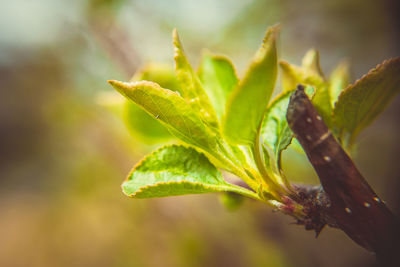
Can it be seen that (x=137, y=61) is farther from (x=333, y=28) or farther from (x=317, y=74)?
(x=333, y=28)

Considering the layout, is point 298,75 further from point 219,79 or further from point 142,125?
point 142,125

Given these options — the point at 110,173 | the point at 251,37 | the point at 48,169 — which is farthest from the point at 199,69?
the point at 48,169

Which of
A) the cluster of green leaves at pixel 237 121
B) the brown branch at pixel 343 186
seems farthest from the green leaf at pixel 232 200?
the brown branch at pixel 343 186

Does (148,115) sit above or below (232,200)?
above

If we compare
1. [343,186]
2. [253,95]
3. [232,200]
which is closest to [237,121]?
[253,95]

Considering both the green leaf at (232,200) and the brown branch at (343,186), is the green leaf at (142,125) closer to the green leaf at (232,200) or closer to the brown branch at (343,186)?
the green leaf at (232,200)

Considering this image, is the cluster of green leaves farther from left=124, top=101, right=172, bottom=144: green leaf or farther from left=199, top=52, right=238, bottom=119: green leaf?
left=124, top=101, right=172, bottom=144: green leaf
